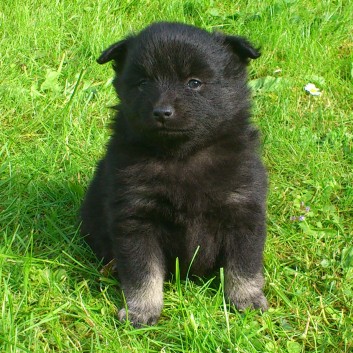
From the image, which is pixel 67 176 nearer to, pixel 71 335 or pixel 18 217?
pixel 18 217

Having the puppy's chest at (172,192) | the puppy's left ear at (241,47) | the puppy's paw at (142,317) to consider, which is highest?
the puppy's left ear at (241,47)

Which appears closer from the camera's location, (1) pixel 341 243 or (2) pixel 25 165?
(1) pixel 341 243

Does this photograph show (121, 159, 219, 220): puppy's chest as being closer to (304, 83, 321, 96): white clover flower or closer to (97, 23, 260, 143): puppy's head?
(97, 23, 260, 143): puppy's head

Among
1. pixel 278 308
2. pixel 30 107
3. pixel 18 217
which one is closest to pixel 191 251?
pixel 278 308

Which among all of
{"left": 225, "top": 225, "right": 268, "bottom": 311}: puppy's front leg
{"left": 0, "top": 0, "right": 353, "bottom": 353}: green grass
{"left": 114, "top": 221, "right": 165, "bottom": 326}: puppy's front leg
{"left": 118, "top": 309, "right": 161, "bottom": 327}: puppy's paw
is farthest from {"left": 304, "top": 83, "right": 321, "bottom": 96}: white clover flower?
{"left": 118, "top": 309, "right": 161, "bottom": 327}: puppy's paw

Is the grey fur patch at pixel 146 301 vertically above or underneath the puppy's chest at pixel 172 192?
underneath

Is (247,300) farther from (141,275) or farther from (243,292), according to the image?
(141,275)

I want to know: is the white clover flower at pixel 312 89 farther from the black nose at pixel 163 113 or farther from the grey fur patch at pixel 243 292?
the black nose at pixel 163 113

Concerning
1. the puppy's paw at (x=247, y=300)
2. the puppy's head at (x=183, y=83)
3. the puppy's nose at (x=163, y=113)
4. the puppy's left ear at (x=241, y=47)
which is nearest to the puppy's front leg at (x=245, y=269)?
the puppy's paw at (x=247, y=300)
